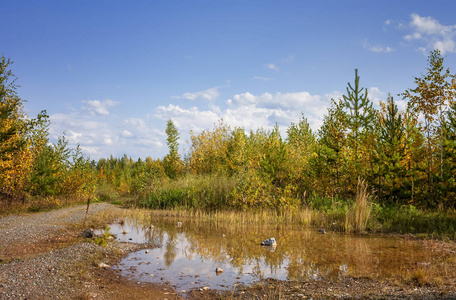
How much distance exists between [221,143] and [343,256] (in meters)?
20.7

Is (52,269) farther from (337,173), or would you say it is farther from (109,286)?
(337,173)

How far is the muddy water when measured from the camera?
22.0ft

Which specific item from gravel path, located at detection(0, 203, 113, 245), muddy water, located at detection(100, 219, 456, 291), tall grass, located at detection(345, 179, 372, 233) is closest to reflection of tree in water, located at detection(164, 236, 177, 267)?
muddy water, located at detection(100, 219, 456, 291)

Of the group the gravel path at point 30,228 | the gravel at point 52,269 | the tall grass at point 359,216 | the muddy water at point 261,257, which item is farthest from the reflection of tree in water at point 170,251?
the tall grass at point 359,216

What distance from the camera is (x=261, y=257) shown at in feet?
26.9

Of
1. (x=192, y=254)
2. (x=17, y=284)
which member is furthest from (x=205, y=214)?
(x=17, y=284)

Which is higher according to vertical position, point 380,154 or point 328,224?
point 380,154

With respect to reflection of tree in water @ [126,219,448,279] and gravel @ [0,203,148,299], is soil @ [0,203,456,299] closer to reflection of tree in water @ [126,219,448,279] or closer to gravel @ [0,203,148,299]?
gravel @ [0,203,148,299]

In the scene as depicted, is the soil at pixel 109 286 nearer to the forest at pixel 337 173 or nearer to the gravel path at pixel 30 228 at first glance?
the gravel path at pixel 30 228

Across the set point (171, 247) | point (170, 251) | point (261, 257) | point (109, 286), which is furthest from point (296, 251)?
point (109, 286)

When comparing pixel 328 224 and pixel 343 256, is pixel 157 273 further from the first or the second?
pixel 328 224

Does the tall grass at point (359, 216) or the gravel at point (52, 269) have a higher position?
the tall grass at point (359, 216)

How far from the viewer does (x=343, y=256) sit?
8242 mm

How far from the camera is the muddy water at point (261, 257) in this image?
22.0ft
